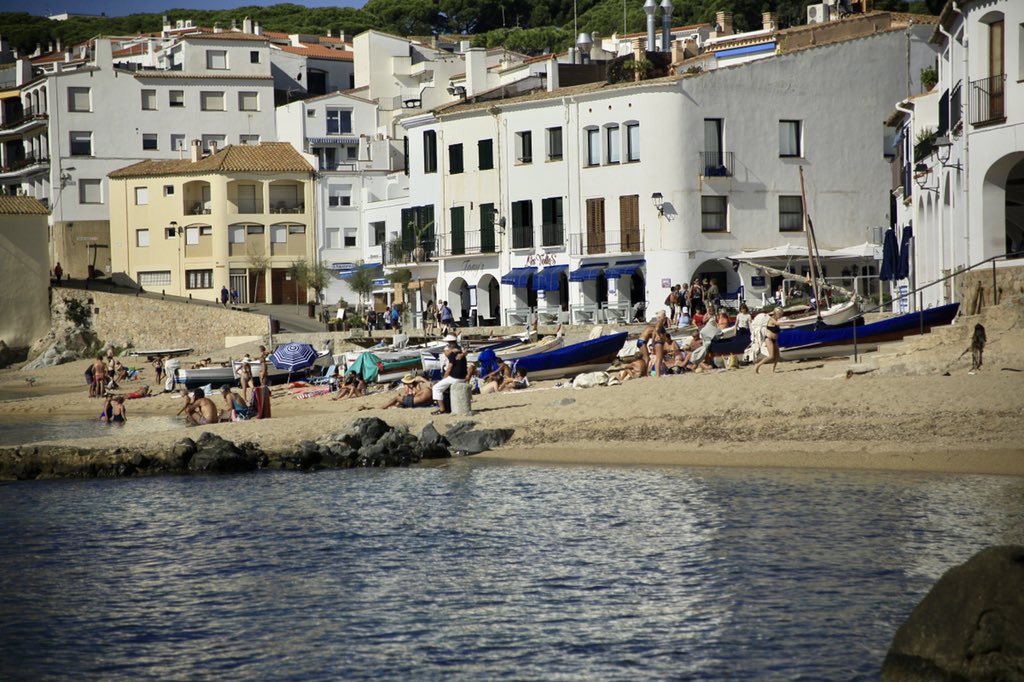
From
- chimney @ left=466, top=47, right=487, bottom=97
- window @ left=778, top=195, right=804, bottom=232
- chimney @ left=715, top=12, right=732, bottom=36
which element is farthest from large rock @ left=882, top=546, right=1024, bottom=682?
chimney @ left=715, top=12, right=732, bottom=36

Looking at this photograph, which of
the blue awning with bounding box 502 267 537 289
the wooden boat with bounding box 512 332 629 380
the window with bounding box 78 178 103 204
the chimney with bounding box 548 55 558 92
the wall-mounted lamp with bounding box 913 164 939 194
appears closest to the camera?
the wall-mounted lamp with bounding box 913 164 939 194

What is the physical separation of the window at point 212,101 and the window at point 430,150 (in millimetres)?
24932

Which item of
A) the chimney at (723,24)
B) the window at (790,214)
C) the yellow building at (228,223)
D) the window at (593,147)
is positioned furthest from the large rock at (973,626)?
the chimney at (723,24)

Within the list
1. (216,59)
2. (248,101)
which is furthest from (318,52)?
(248,101)

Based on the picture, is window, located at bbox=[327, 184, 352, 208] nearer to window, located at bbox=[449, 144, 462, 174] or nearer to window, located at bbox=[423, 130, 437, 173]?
window, located at bbox=[423, 130, 437, 173]

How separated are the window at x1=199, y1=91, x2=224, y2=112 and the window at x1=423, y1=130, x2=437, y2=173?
24.9 metres

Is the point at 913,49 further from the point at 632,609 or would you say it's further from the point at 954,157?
the point at 632,609

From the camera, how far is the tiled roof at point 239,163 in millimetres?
69062

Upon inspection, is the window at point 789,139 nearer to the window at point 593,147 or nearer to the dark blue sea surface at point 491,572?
the window at point 593,147

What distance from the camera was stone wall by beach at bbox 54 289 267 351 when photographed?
57.3m

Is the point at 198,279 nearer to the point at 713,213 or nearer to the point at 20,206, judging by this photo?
the point at 20,206

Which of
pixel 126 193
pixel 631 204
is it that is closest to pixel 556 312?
pixel 631 204

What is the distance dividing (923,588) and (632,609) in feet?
10.3

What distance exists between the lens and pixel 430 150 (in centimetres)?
5725
